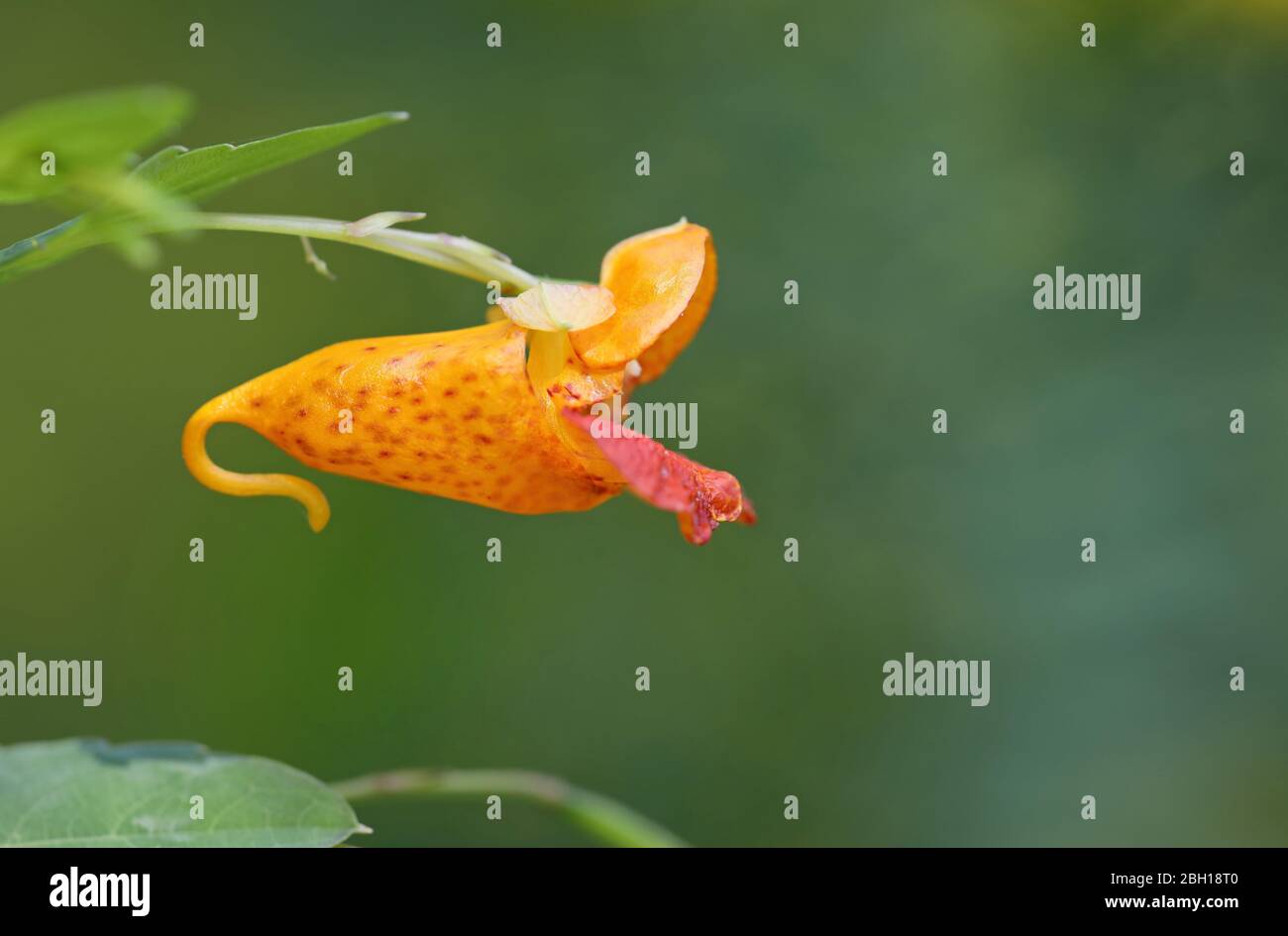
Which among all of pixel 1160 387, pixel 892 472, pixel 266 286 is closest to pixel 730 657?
pixel 892 472

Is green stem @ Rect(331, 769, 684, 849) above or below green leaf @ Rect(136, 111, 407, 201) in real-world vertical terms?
below

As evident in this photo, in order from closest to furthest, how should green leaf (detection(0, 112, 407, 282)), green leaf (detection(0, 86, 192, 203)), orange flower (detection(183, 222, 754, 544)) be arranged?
green leaf (detection(0, 86, 192, 203)) → green leaf (detection(0, 112, 407, 282)) → orange flower (detection(183, 222, 754, 544))

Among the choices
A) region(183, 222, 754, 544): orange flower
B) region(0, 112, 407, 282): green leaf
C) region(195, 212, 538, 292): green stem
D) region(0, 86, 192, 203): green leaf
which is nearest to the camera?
region(0, 86, 192, 203): green leaf

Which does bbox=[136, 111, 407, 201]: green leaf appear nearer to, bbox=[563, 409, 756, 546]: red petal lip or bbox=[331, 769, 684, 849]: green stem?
bbox=[563, 409, 756, 546]: red petal lip

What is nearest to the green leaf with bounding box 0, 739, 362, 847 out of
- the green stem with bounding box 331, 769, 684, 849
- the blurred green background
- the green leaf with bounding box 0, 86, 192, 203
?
the green stem with bounding box 331, 769, 684, 849

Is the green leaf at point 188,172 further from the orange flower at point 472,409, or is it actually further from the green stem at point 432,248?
the orange flower at point 472,409

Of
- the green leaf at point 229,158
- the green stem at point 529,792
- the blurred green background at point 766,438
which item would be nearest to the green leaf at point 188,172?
the green leaf at point 229,158

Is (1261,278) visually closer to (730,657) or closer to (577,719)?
(730,657)
